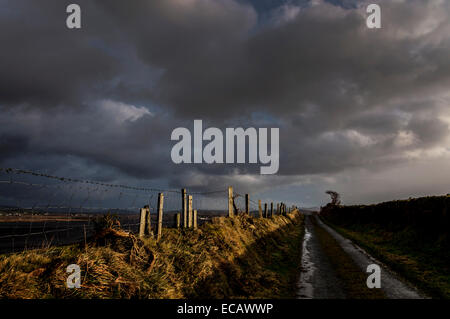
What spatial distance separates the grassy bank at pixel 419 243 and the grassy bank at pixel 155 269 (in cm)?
504

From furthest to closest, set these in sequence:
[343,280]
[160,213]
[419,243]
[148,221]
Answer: [419,243], [343,280], [160,213], [148,221]

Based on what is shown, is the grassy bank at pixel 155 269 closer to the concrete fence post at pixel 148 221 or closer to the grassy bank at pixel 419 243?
the concrete fence post at pixel 148 221

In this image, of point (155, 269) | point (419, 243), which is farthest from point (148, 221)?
point (419, 243)

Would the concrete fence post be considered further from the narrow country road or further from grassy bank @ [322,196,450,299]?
grassy bank @ [322,196,450,299]

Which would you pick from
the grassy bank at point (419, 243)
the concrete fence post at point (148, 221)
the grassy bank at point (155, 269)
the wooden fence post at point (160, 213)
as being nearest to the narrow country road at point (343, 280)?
the grassy bank at point (155, 269)

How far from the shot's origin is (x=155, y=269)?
7488 millimetres

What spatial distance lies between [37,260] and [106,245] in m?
1.89

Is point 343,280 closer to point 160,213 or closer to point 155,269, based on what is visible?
point 155,269

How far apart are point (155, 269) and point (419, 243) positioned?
2024 cm

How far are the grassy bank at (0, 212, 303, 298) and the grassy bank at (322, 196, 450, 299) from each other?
16.5 feet

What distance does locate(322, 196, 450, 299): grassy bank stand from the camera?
11188 mm
